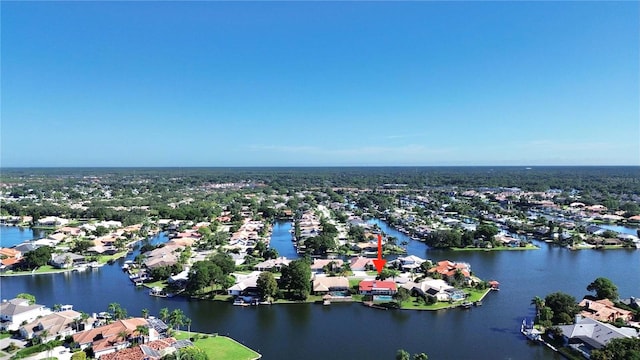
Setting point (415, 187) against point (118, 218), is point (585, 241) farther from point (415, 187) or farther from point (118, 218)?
point (415, 187)

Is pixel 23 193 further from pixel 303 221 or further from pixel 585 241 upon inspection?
pixel 585 241

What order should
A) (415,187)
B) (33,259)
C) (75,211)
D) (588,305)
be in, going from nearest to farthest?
(588,305), (33,259), (75,211), (415,187)

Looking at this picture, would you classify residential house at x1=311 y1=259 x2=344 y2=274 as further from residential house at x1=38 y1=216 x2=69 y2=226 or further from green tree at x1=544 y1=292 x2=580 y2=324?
residential house at x1=38 y1=216 x2=69 y2=226

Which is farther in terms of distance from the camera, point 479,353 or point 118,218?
point 118,218

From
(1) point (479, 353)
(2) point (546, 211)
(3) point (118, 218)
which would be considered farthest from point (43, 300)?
(2) point (546, 211)

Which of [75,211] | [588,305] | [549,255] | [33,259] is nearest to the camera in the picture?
[588,305]

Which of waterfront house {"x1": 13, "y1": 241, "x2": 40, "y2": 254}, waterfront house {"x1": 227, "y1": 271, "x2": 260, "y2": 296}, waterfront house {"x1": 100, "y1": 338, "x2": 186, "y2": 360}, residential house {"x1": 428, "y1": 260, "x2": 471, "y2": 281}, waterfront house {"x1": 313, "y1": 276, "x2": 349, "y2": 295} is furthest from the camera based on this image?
→ waterfront house {"x1": 13, "y1": 241, "x2": 40, "y2": 254}

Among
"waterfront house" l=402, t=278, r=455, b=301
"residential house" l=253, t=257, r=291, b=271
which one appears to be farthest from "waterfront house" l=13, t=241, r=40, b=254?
"waterfront house" l=402, t=278, r=455, b=301
